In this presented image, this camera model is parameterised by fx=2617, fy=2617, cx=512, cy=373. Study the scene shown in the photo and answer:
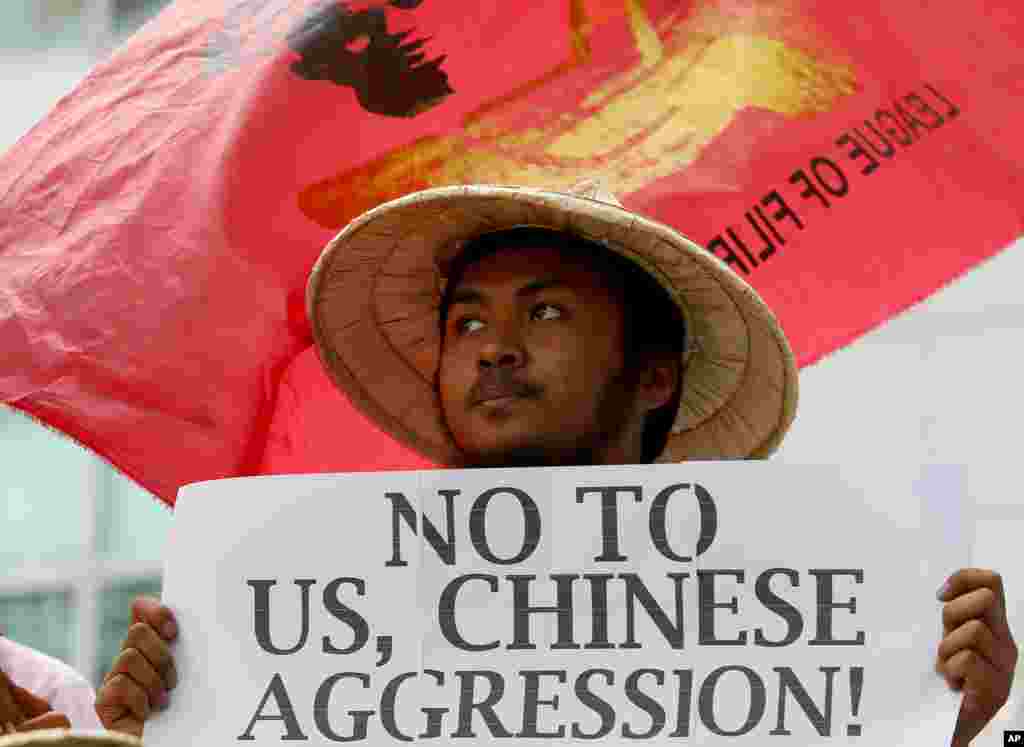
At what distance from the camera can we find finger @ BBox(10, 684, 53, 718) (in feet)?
11.8

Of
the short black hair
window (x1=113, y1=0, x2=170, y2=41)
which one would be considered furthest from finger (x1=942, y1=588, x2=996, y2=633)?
window (x1=113, y1=0, x2=170, y2=41)

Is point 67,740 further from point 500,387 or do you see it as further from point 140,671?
point 500,387

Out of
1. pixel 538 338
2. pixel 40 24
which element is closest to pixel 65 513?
pixel 40 24

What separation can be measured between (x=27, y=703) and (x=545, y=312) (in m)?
0.91

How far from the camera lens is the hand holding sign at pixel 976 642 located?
3.11 meters

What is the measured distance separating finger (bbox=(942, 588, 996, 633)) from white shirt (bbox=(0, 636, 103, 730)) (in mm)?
1800

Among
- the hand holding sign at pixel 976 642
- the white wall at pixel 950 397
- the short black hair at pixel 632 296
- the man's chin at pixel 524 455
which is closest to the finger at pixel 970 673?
the hand holding sign at pixel 976 642

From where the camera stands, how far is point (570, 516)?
3.31m

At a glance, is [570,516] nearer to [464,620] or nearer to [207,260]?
[464,620]

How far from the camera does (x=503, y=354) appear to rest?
364cm

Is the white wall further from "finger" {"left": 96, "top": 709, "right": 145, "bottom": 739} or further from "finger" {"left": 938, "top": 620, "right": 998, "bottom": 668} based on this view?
"finger" {"left": 96, "top": 709, "right": 145, "bottom": 739}

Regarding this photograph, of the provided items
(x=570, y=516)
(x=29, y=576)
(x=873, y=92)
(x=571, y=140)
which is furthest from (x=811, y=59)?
(x=29, y=576)

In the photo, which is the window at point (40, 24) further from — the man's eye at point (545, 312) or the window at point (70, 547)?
the man's eye at point (545, 312)

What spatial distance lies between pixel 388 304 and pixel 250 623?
0.90m
